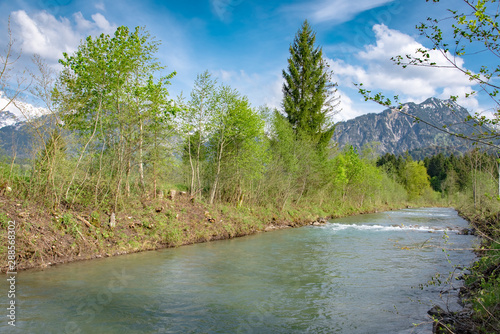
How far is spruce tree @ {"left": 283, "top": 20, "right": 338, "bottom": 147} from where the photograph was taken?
118 ft

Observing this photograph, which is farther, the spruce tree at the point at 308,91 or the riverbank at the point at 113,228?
the spruce tree at the point at 308,91

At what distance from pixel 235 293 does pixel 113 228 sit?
771 cm

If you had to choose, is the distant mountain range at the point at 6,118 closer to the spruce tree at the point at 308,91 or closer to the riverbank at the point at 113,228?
the riverbank at the point at 113,228

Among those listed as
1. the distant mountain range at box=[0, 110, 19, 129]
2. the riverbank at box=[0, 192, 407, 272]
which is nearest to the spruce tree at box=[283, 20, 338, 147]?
the riverbank at box=[0, 192, 407, 272]

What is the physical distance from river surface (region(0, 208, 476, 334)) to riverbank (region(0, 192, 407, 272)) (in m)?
0.78

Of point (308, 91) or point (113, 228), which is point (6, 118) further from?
point (308, 91)

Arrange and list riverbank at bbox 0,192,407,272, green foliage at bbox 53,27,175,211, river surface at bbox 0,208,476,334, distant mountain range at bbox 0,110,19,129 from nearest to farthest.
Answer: river surface at bbox 0,208,476,334, distant mountain range at bbox 0,110,19,129, riverbank at bbox 0,192,407,272, green foliage at bbox 53,27,175,211

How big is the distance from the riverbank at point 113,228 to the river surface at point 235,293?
0.78 metres

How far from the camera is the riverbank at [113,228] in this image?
10.7 m

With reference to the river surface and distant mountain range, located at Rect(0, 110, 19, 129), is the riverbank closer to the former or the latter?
the river surface

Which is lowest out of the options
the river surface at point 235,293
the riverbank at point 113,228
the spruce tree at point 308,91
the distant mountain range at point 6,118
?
the river surface at point 235,293

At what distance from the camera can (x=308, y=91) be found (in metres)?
36.6

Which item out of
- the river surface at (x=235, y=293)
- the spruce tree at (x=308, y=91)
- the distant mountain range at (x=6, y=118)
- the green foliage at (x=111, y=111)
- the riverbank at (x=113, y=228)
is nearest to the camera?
the river surface at (x=235, y=293)

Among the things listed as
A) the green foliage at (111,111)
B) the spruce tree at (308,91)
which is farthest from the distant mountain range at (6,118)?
the spruce tree at (308,91)
